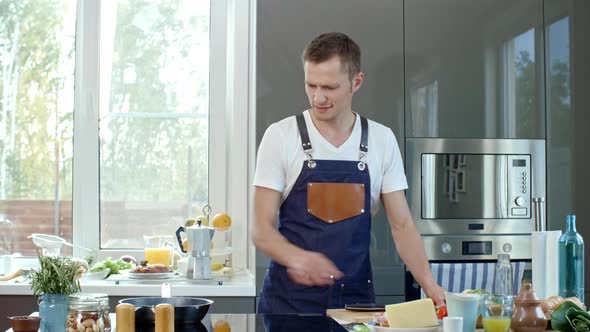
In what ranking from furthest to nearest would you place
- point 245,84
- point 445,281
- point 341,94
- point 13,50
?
point 13,50 → point 245,84 → point 445,281 → point 341,94

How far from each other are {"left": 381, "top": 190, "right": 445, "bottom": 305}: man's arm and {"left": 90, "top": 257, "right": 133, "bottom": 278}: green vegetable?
1354 millimetres

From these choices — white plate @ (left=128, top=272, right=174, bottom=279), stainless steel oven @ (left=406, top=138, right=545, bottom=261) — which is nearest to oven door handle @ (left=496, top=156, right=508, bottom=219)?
stainless steel oven @ (left=406, top=138, right=545, bottom=261)

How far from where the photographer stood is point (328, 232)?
3.10 m

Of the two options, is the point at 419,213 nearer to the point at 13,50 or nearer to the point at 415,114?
the point at 415,114

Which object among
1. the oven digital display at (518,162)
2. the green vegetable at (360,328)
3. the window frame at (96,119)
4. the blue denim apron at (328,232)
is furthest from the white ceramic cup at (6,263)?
the green vegetable at (360,328)

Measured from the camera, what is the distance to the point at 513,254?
3859 mm

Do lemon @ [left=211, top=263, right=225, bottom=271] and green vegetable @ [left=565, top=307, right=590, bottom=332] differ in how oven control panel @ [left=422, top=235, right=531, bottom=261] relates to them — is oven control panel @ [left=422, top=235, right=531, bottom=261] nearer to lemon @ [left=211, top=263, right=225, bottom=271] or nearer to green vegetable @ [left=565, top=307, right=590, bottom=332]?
lemon @ [left=211, top=263, right=225, bottom=271]

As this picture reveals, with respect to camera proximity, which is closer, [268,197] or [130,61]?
[268,197]

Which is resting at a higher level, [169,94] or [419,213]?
[169,94]

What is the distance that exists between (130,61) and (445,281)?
1.87 metres

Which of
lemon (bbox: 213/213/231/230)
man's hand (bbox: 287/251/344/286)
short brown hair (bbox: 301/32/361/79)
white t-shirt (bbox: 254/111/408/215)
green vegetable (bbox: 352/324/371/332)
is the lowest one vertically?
green vegetable (bbox: 352/324/371/332)

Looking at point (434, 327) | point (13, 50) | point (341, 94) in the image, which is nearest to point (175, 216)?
point (13, 50)

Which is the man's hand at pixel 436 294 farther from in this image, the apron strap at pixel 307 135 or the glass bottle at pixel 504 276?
the apron strap at pixel 307 135

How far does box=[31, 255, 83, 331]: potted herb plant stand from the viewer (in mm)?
2078
